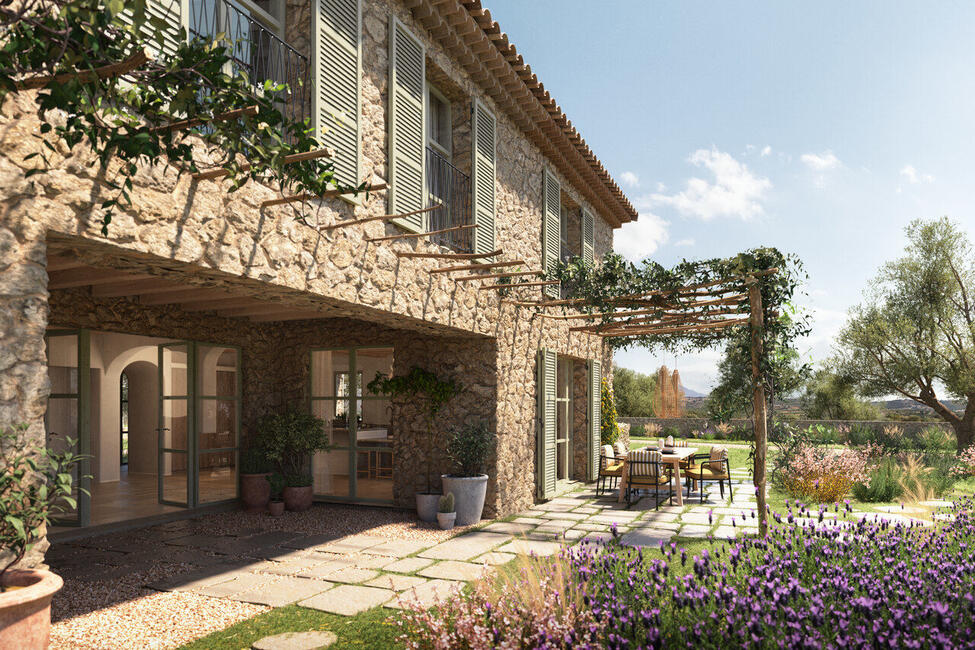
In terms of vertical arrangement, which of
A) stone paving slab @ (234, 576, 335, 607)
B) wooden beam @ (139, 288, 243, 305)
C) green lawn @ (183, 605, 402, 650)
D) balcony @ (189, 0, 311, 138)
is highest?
balcony @ (189, 0, 311, 138)

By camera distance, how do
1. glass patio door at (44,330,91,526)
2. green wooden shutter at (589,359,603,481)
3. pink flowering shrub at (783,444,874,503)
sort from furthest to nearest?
green wooden shutter at (589,359,603,481)
pink flowering shrub at (783,444,874,503)
glass patio door at (44,330,91,526)

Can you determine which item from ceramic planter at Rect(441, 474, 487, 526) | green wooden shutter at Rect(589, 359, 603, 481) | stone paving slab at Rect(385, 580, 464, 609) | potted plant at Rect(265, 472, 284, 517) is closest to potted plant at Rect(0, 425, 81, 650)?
stone paving slab at Rect(385, 580, 464, 609)

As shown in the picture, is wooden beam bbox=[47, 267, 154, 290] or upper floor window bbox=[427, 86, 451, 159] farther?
upper floor window bbox=[427, 86, 451, 159]

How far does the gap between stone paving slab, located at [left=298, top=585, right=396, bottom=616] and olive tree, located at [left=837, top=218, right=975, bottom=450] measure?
14944 millimetres

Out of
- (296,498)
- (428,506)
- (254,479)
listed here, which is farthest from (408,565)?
(254,479)

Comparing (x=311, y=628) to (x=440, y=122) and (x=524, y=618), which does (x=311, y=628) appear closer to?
(x=524, y=618)

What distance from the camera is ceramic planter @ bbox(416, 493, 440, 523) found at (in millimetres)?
7340

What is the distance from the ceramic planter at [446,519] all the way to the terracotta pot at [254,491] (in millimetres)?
2495

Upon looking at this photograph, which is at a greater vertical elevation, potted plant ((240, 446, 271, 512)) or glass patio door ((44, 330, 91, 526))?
glass patio door ((44, 330, 91, 526))

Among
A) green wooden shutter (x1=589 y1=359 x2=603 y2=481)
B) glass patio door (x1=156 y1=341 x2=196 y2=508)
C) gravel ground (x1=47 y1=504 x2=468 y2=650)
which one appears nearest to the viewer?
gravel ground (x1=47 y1=504 x2=468 y2=650)

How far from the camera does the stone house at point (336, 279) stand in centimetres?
337

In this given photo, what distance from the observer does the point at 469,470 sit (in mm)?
7316

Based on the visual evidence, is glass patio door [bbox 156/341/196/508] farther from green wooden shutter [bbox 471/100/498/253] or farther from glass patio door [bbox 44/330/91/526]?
green wooden shutter [bbox 471/100/498/253]

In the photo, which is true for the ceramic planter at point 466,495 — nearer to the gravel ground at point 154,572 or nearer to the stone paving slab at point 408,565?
the gravel ground at point 154,572
